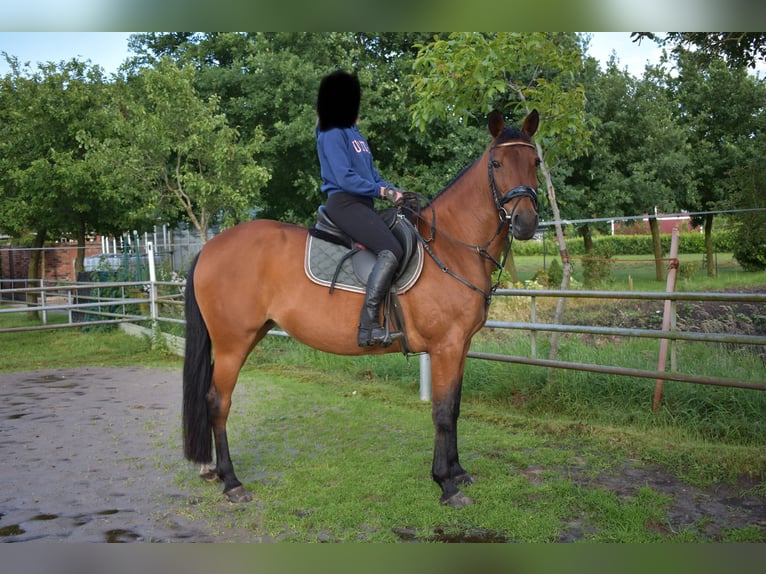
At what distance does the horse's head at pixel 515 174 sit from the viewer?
151 inches

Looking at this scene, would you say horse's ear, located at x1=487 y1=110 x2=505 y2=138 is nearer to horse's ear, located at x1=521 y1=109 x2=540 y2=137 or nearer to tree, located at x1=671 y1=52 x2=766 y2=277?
horse's ear, located at x1=521 y1=109 x2=540 y2=137

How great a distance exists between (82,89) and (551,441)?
602 inches

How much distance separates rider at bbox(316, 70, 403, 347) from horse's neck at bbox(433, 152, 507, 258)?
0.44m

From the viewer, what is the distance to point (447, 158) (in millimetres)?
15680

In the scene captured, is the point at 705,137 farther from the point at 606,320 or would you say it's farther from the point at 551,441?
the point at 551,441

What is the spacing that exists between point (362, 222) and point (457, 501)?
198cm

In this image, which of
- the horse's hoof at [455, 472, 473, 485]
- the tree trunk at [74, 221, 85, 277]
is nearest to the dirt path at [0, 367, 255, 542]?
the horse's hoof at [455, 472, 473, 485]

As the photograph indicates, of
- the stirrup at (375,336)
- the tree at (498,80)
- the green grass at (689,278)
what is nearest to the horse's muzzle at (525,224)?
the stirrup at (375,336)

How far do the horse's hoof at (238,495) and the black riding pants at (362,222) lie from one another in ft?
6.26

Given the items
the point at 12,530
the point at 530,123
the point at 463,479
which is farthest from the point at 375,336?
the point at 12,530

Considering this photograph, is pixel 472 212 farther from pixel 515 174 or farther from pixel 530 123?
pixel 530 123

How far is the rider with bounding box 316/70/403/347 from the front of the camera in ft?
13.5

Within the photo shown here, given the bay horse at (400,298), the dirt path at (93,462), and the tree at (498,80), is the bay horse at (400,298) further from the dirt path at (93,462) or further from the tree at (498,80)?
the tree at (498,80)
